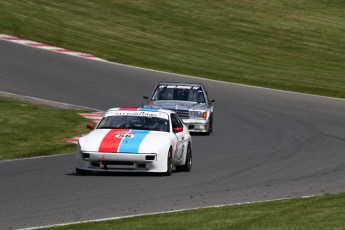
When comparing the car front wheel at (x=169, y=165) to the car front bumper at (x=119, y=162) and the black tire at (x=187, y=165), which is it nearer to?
the car front bumper at (x=119, y=162)

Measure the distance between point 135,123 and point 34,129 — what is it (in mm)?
Result: 6283

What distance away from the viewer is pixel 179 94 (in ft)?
92.1

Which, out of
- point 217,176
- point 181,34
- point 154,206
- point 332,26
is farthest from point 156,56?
point 154,206

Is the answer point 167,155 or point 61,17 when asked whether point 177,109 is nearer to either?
point 167,155

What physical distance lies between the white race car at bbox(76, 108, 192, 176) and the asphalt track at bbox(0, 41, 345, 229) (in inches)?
8.7

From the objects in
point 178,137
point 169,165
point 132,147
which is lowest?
point 169,165

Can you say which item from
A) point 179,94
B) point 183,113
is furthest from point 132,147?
point 179,94

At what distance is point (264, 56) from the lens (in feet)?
146

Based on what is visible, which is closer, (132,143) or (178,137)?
(132,143)

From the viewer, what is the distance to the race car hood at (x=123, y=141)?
56.9 ft

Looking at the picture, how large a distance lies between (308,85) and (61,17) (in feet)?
43.0

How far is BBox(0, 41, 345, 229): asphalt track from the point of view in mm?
14078

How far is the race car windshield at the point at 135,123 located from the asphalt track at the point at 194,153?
0.98 metres

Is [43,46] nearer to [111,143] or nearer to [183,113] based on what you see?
[183,113]
